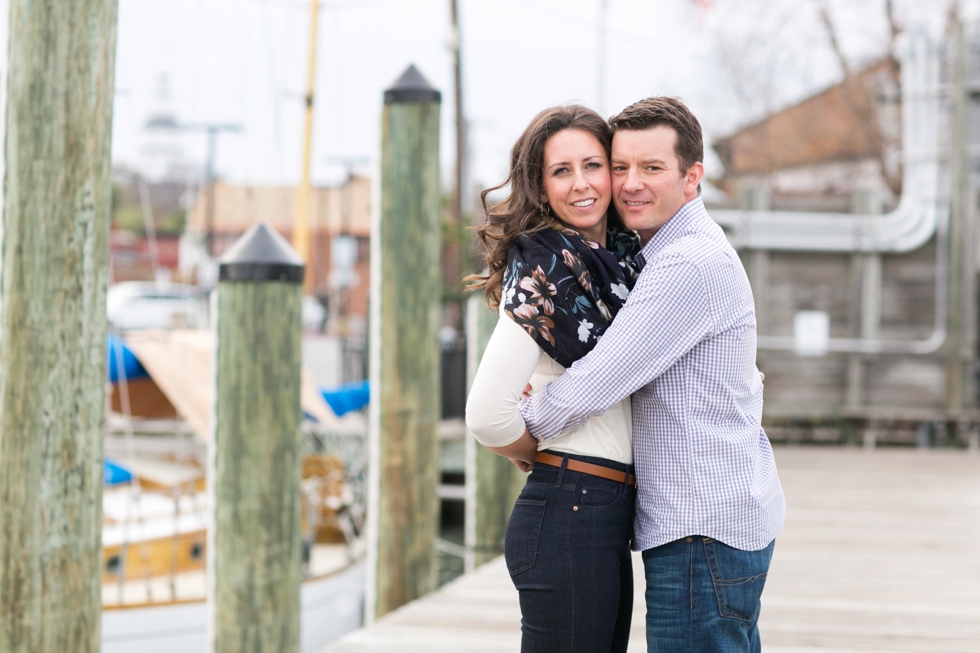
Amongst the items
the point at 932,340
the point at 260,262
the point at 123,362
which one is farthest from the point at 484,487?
the point at 932,340

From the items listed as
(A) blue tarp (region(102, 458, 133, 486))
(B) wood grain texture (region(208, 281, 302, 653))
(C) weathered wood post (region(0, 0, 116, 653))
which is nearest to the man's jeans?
(C) weathered wood post (region(0, 0, 116, 653))

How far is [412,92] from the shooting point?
4.41 m

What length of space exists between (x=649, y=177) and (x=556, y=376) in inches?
16.7

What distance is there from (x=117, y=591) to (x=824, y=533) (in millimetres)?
4562

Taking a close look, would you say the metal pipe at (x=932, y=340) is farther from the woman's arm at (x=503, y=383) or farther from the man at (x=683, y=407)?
the woman's arm at (x=503, y=383)

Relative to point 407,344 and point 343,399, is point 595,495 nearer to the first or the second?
point 407,344

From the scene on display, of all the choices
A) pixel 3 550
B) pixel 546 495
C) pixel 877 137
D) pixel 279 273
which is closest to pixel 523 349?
pixel 546 495

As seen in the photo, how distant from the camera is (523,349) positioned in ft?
6.22

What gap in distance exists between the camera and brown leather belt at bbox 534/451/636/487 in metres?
1.94

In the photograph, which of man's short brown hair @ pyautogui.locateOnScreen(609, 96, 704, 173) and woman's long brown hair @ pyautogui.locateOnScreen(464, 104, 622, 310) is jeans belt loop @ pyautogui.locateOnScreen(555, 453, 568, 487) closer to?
woman's long brown hair @ pyautogui.locateOnScreen(464, 104, 622, 310)

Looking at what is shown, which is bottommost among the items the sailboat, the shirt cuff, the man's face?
the sailboat

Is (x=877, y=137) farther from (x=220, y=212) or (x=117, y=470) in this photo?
(x=220, y=212)

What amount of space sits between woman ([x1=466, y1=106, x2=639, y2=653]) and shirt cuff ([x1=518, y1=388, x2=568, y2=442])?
21mm

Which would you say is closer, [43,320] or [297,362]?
[43,320]
